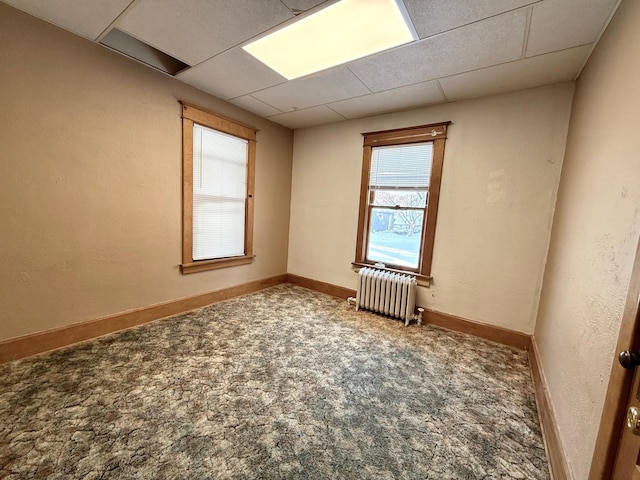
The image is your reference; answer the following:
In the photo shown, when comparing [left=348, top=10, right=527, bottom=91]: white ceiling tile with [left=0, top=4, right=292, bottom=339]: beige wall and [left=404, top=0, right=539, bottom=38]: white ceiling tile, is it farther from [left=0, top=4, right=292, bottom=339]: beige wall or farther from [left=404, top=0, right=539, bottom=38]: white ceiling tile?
[left=0, top=4, right=292, bottom=339]: beige wall

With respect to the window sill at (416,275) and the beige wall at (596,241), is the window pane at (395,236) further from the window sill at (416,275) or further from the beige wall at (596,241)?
the beige wall at (596,241)

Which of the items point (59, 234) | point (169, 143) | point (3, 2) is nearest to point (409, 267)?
point (169, 143)

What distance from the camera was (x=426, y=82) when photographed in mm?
2508

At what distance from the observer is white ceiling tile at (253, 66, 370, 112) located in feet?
8.19

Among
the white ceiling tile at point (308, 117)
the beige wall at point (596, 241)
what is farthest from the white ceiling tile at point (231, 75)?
the beige wall at point (596, 241)

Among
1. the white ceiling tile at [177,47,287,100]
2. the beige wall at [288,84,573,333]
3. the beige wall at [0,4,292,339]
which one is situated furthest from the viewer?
the beige wall at [288,84,573,333]

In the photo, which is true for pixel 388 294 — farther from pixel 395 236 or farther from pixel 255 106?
pixel 255 106

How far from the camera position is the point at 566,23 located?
1657 millimetres

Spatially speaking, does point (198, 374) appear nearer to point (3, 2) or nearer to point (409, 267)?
point (409, 267)

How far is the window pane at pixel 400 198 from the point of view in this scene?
3193mm

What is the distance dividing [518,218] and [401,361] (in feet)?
6.15

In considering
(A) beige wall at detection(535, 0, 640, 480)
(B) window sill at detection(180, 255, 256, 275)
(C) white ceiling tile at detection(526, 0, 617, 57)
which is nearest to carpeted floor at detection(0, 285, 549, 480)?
(A) beige wall at detection(535, 0, 640, 480)

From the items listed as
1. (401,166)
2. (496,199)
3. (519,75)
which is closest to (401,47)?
(519,75)

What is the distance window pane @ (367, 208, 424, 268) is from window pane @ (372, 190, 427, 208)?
88 mm
